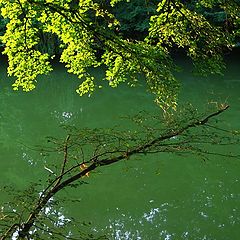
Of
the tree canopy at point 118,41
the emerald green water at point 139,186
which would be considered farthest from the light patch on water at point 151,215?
the tree canopy at point 118,41

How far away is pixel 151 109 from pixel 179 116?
558 centimetres

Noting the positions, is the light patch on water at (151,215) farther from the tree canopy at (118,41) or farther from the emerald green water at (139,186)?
the tree canopy at (118,41)

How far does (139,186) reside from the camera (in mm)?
5297

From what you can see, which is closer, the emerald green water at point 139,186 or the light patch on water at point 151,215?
the emerald green water at point 139,186

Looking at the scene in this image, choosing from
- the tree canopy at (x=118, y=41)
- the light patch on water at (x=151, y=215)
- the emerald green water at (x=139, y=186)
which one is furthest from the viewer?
the light patch on water at (x=151, y=215)

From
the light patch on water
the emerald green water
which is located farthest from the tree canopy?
the light patch on water

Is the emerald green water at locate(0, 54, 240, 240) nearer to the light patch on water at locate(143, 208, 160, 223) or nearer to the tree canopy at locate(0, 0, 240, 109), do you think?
the light patch on water at locate(143, 208, 160, 223)

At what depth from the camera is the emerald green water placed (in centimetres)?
440

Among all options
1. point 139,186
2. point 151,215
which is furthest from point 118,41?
point 139,186

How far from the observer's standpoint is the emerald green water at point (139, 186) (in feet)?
14.4

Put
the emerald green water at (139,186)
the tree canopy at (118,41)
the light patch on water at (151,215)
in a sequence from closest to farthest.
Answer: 1. the tree canopy at (118,41)
2. the emerald green water at (139,186)
3. the light patch on water at (151,215)

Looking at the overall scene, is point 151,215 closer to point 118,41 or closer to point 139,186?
point 139,186

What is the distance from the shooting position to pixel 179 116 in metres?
3.25

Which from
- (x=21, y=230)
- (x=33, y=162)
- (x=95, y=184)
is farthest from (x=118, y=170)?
(x=21, y=230)
